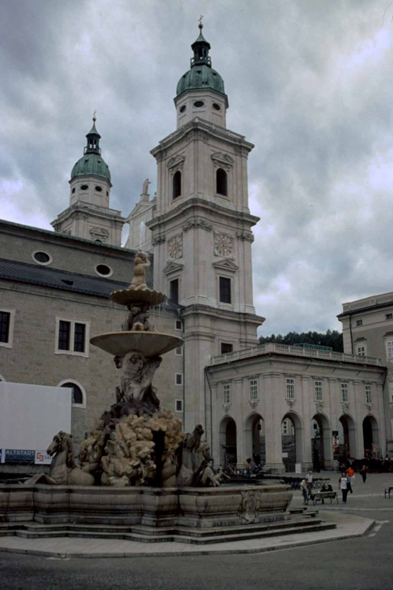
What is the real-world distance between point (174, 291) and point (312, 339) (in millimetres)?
49461

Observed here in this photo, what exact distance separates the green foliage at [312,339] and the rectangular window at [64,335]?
54758 mm

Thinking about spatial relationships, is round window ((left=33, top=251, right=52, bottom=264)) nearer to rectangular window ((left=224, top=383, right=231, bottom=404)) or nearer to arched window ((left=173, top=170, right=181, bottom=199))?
arched window ((left=173, top=170, right=181, bottom=199))

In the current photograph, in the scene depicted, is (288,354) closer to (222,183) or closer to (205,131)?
(222,183)

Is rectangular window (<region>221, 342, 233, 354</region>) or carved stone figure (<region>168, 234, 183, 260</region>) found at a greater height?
carved stone figure (<region>168, 234, 183, 260</region>)

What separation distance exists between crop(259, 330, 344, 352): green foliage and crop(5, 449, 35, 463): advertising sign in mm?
61229

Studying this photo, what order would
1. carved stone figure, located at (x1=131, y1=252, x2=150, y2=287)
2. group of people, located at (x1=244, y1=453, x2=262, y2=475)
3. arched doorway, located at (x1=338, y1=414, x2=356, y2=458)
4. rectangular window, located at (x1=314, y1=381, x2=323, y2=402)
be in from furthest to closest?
arched doorway, located at (x1=338, y1=414, x2=356, y2=458)
rectangular window, located at (x1=314, y1=381, x2=323, y2=402)
group of people, located at (x1=244, y1=453, x2=262, y2=475)
carved stone figure, located at (x1=131, y1=252, x2=150, y2=287)

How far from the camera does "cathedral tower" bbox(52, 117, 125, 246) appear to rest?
214 ft

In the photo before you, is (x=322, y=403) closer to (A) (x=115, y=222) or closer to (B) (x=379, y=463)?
(B) (x=379, y=463)

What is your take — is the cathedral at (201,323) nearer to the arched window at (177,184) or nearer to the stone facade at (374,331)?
the arched window at (177,184)

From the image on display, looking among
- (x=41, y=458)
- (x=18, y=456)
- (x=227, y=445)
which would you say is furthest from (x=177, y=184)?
(x=18, y=456)

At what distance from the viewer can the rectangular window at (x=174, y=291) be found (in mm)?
49647

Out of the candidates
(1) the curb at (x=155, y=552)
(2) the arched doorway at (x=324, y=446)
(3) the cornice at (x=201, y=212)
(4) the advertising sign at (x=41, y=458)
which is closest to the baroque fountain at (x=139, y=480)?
(1) the curb at (x=155, y=552)

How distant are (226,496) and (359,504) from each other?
10.5 meters

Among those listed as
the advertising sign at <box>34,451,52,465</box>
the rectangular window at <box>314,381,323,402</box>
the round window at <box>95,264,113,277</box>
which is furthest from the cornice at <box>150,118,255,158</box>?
the advertising sign at <box>34,451,52,465</box>
